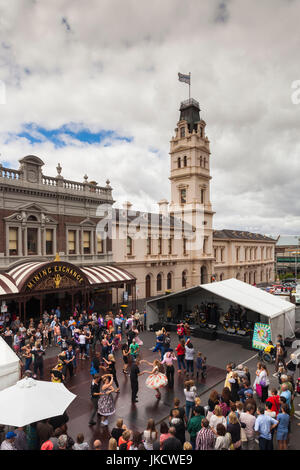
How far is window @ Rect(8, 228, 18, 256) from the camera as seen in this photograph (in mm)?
22562

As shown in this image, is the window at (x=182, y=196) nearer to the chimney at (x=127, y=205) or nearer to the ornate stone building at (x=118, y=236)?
the ornate stone building at (x=118, y=236)

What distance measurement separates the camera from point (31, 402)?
7.08 meters

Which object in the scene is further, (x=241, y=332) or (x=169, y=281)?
(x=169, y=281)

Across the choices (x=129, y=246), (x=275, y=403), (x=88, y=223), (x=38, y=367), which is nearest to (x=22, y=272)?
(x=88, y=223)

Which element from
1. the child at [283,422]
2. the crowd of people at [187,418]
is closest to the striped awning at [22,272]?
the crowd of people at [187,418]

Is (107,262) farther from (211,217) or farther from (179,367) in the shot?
(211,217)

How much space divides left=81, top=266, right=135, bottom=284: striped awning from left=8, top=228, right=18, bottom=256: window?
5.59 meters

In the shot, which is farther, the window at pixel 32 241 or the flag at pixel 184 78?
the flag at pixel 184 78

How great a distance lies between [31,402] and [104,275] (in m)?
19.1

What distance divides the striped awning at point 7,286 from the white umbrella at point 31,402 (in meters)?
12.5

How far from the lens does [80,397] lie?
36.8ft

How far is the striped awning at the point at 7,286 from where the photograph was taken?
61.8 feet

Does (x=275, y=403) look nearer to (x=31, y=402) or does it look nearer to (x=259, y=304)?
(x=31, y=402)

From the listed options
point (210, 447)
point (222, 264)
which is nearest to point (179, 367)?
point (210, 447)
